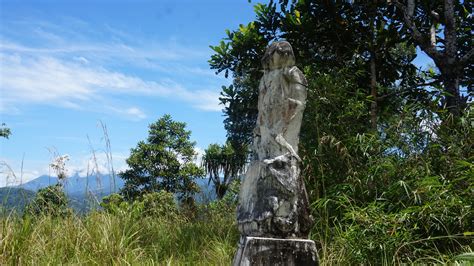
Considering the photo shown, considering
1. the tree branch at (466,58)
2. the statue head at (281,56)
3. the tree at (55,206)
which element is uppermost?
the tree branch at (466,58)

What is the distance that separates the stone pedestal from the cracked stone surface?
7 centimetres

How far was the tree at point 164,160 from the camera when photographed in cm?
1728

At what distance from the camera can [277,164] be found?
3.78m

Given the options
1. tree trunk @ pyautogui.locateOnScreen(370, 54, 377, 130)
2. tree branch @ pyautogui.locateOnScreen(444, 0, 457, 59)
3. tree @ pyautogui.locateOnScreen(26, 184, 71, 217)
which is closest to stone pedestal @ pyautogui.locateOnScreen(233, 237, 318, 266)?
tree @ pyautogui.locateOnScreen(26, 184, 71, 217)

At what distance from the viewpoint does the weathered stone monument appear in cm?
363

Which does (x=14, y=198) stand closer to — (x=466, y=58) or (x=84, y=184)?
(x=84, y=184)

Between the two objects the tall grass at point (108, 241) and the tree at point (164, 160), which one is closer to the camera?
the tall grass at point (108, 241)

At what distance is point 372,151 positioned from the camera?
6324mm

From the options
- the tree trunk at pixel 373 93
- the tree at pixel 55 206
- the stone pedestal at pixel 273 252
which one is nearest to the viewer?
the stone pedestal at pixel 273 252

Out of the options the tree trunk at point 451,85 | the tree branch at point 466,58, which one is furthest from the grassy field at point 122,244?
the tree branch at point 466,58

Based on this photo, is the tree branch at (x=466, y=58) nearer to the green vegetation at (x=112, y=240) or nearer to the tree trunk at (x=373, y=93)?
the tree trunk at (x=373, y=93)

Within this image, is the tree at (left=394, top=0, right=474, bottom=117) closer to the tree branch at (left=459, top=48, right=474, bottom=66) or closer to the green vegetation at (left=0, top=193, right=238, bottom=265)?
the tree branch at (left=459, top=48, right=474, bottom=66)

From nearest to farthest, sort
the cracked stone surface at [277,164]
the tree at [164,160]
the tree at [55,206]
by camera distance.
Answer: the cracked stone surface at [277,164]
the tree at [55,206]
the tree at [164,160]

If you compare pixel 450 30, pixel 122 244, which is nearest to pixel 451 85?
pixel 450 30
